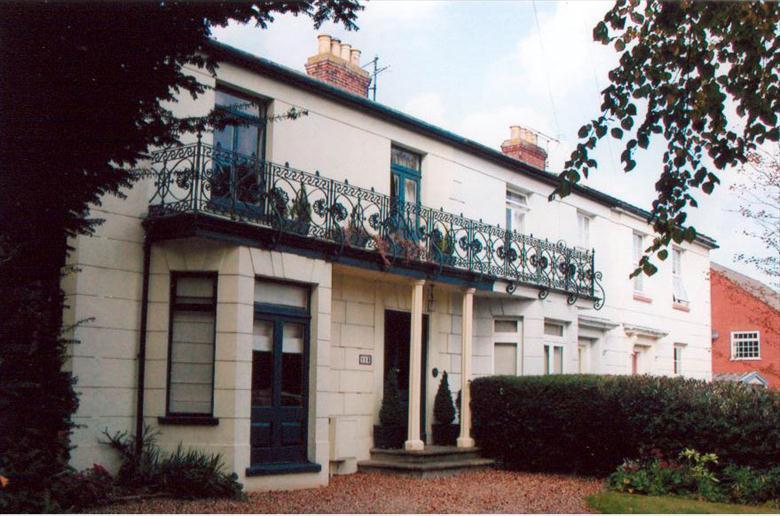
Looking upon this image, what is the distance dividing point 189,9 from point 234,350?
20.2 feet

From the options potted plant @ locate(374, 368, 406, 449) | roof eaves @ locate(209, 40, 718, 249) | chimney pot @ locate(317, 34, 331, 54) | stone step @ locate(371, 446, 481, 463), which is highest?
chimney pot @ locate(317, 34, 331, 54)

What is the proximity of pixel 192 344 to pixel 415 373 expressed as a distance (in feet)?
15.7

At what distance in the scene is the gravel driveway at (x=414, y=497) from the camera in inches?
455

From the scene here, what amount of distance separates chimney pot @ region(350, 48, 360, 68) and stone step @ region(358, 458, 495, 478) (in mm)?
7987

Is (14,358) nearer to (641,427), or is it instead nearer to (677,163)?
(677,163)

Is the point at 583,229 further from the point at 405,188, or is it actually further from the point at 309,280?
the point at 309,280

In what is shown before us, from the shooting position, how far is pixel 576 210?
2391 cm

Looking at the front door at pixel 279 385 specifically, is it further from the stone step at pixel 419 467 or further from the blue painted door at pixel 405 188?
the blue painted door at pixel 405 188

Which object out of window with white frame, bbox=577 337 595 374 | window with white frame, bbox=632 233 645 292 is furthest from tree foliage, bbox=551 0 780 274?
window with white frame, bbox=632 233 645 292

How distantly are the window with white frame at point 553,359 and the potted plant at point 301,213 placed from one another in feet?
27.0

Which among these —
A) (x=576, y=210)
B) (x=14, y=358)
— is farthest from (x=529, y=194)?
(x=14, y=358)

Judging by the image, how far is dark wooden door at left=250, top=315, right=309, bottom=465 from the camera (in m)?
13.8

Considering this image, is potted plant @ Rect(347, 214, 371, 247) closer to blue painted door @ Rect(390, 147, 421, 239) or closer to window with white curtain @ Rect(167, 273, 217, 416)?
blue painted door @ Rect(390, 147, 421, 239)

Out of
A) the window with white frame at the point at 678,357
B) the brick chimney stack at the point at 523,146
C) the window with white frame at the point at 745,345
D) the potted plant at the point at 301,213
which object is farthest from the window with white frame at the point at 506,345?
the window with white frame at the point at 745,345
